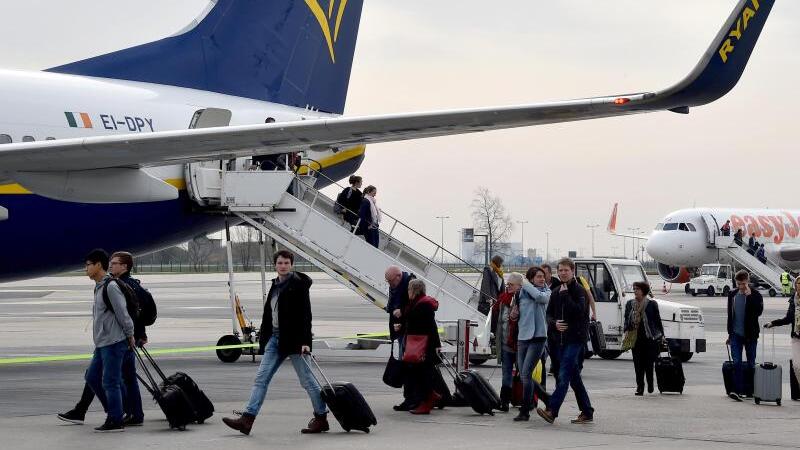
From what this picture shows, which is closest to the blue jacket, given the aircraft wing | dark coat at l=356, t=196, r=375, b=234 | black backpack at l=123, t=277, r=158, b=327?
the aircraft wing

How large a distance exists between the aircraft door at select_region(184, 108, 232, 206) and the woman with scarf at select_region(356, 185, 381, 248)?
248 centimetres

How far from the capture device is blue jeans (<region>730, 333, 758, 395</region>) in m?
16.9

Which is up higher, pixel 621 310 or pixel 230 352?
pixel 621 310

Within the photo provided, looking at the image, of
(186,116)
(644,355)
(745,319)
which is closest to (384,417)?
(644,355)

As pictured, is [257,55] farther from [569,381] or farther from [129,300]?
[569,381]

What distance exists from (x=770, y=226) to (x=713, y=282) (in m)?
5.82

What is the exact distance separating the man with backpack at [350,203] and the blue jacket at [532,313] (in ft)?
28.5

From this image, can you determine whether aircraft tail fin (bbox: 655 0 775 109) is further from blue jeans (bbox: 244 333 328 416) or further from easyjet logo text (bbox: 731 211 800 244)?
easyjet logo text (bbox: 731 211 800 244)

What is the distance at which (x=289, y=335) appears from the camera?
1302cm

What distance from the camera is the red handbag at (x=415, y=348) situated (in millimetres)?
15000

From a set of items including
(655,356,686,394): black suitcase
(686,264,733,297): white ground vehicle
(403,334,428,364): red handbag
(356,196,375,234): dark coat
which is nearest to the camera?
(403,334,428,364): red handbag

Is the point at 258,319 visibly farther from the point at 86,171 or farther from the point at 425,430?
the point at 425,430

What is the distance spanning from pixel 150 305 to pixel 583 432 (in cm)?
476

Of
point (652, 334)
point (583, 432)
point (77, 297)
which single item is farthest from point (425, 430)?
point (77, 297)
